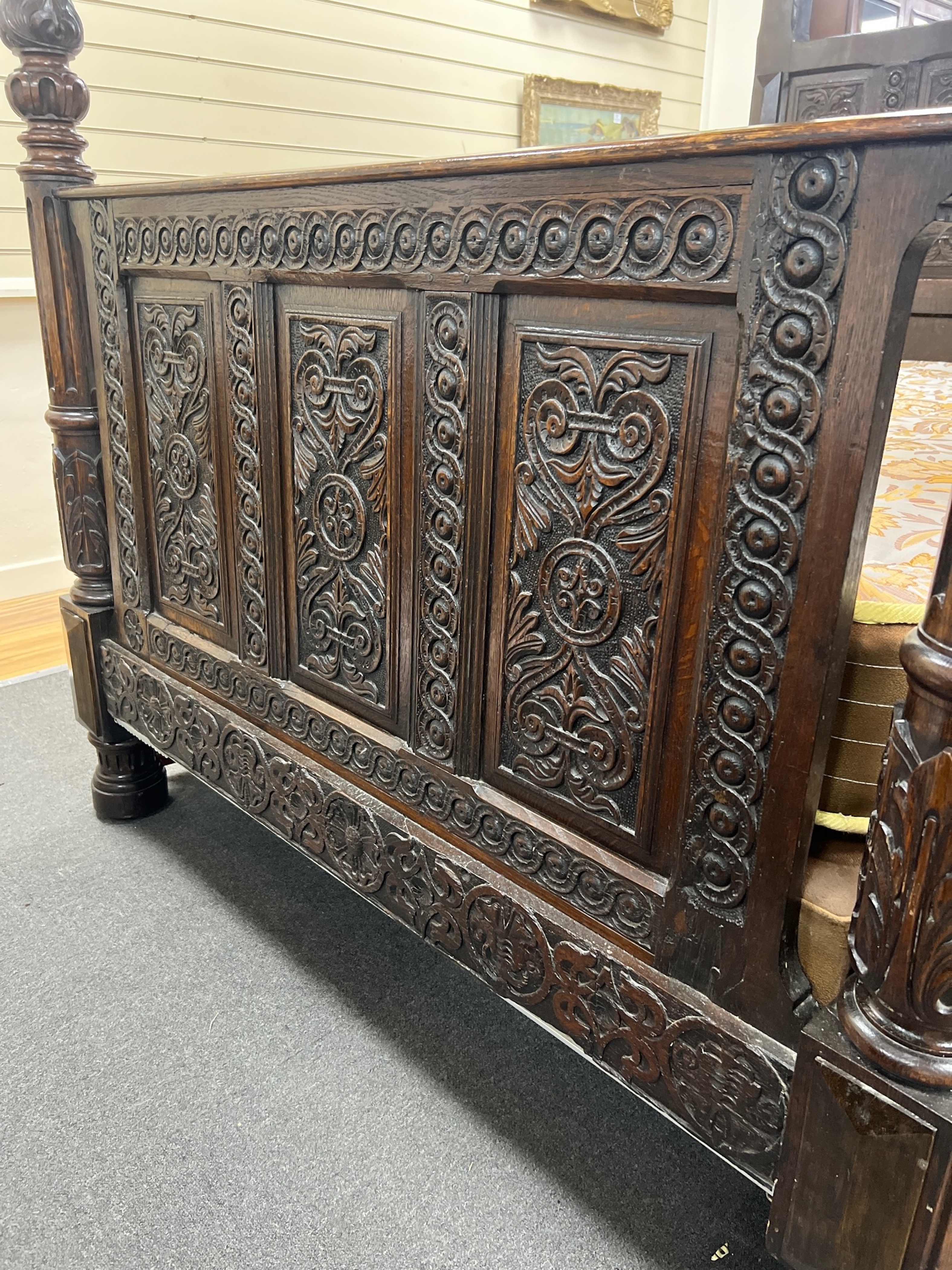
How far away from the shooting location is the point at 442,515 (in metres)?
1.12

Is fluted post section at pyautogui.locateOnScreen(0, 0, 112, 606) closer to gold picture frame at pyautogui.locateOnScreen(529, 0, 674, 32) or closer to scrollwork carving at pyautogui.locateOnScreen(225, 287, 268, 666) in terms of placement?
scrollwork carving at pyautogui.locateOnScreen(225, 287, 268, 666)

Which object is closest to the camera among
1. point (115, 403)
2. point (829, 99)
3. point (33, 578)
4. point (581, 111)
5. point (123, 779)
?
point (115, 403)

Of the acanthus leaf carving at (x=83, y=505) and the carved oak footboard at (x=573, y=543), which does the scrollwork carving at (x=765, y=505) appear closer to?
the carved oak footboard at (x=573, y=543)

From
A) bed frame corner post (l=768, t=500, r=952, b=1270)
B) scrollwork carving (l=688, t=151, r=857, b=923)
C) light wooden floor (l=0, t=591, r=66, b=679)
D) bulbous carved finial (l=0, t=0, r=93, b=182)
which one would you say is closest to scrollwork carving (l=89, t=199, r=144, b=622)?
bulbous carved finial (l=0, t=0, r=93, b=182)

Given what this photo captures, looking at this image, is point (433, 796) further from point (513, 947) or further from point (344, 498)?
point (344, 498)

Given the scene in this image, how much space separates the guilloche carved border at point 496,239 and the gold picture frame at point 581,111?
3152 mm

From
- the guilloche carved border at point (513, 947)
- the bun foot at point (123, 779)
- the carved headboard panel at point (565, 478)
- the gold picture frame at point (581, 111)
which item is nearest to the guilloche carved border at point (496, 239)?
the carved headboard panel at point (565, 478)

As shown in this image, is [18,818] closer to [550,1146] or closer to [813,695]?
[550,1146]

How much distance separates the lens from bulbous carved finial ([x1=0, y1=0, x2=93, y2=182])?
1.53m

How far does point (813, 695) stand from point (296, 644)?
0.87 m

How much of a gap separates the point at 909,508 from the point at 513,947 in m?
0.71

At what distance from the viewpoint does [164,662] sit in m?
1.73

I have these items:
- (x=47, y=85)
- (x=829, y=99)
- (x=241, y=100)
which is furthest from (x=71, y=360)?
(x=829, y=99)

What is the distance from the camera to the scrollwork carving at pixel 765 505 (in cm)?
72
